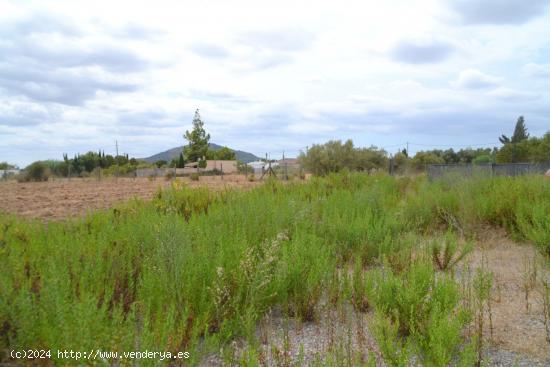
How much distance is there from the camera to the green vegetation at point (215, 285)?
2839mm

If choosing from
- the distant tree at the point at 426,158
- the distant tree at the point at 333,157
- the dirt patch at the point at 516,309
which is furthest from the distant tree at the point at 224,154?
the dirt patch at the point at 516,309

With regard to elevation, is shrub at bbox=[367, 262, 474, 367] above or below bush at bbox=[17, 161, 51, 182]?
below

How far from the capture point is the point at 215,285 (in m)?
3.52

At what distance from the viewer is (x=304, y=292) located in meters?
4.01

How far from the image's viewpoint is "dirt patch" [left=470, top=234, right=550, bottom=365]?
337cm

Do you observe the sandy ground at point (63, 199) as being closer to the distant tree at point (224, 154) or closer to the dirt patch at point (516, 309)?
the dirt patch at point (516, 309)

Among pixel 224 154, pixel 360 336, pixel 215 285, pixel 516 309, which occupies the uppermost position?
pixel 224 154

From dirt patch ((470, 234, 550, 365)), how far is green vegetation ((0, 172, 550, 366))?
0.69 ft

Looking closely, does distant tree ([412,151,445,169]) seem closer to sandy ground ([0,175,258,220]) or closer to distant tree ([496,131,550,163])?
distant tree ([496,131,550,163])

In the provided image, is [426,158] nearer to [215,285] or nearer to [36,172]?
[36,172]

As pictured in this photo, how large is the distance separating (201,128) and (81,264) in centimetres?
6655

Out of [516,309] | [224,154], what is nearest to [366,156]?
[516,309]

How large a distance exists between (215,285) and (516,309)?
261cm

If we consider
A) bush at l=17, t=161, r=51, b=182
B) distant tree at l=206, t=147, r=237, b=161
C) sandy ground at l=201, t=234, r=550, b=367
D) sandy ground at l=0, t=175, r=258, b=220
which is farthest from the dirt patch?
distant tree at l=206, t=147, r=237, b=161
